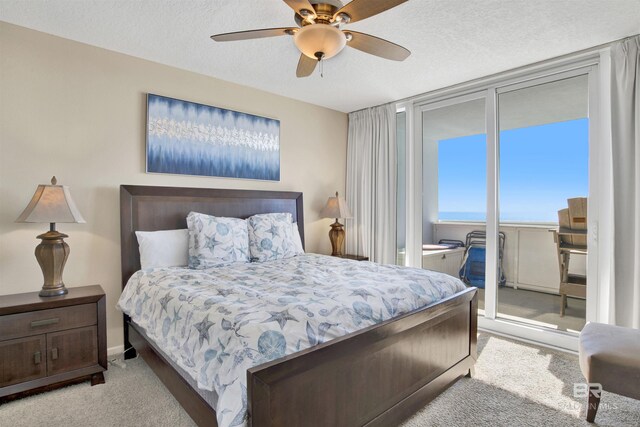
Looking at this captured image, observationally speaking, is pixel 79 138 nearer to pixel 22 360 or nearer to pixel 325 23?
pixel 22 360

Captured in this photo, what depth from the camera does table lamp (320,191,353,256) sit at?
4250 millimetres

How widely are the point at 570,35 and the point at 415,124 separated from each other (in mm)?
1773

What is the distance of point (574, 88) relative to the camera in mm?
3139

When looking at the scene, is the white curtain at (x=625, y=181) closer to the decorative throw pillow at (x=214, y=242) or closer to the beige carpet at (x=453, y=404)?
the beige carpet at (x=453, y=404)

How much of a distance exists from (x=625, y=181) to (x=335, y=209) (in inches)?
106

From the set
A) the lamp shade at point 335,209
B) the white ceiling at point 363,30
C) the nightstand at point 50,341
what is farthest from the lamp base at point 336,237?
the nightstand at point 50,341

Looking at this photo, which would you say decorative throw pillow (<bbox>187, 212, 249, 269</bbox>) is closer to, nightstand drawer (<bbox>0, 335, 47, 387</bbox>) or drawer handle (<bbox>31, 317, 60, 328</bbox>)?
drawer handle (<bbox>31, 317, 60, 328</bbox>)

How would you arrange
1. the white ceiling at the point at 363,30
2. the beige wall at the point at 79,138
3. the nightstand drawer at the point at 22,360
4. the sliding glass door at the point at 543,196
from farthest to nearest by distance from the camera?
the sliding glass door at the point at 543,196, the beige wall at the point at 79,138, the white ceiling at the point at 363,30, the nightstand drawer at the point at 22,360

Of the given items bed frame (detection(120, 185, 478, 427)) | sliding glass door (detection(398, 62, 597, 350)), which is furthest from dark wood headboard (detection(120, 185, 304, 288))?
sliding glass door (detection(398, 62, 597, 350))

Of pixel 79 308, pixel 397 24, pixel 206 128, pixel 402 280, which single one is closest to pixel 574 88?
pixel 397 24

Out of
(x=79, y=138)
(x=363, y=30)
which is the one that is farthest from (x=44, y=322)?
(x=363, y=30)

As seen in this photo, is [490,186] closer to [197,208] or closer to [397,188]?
[397,188]

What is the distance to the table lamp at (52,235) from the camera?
234 cm

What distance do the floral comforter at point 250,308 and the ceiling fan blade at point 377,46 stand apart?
4.82 feet
